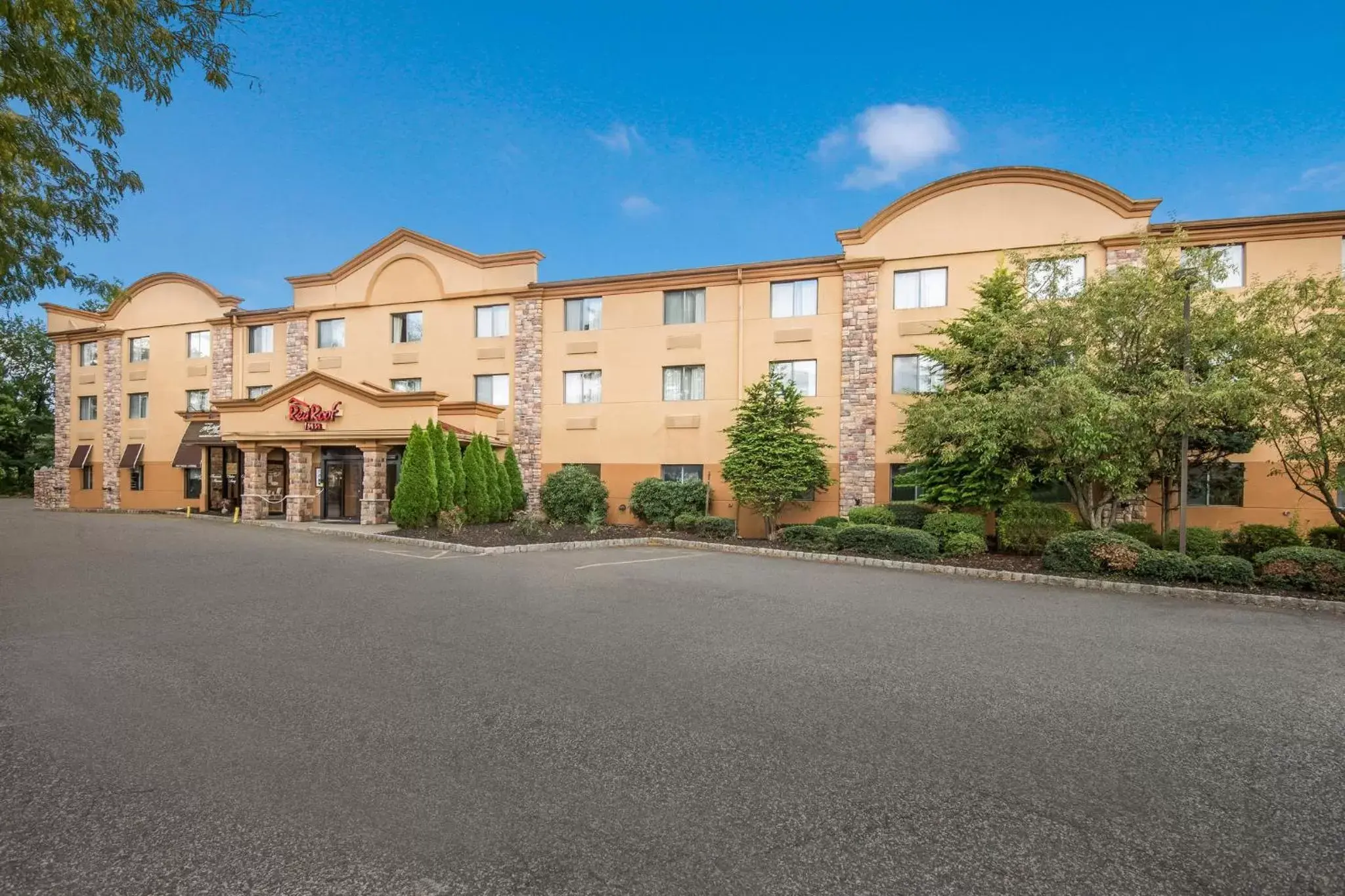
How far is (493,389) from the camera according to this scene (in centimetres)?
2395

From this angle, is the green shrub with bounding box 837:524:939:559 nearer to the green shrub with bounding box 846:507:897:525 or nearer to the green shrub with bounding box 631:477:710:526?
the green shrub with bounding box 846:507:897:525

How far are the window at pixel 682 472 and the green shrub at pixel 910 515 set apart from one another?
6345mm

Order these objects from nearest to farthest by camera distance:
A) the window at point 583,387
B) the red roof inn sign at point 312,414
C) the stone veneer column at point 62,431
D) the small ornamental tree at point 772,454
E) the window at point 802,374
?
the small ornamental tree at point 772,454, the window at point 802,374, the red roof inn sign at point 312,414, the window at point 583,387, the stone veneer column at point 62,431

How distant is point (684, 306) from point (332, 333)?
14.6m

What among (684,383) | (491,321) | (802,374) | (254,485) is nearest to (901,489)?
(802,374)

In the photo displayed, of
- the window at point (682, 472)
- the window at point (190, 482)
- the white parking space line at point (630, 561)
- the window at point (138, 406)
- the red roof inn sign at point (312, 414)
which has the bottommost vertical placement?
the white parking space line at point (630, 561)

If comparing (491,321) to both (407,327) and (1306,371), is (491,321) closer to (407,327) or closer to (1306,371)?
(407,327)

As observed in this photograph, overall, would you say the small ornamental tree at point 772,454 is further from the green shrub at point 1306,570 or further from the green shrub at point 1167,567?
the green shrub at point 1306,570

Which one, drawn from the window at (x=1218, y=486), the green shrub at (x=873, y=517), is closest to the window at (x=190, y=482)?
the green shrub at (x=873, y=517)

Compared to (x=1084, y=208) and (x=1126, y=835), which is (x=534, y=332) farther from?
(x=1126, y=835)

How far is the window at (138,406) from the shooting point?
1147 inches

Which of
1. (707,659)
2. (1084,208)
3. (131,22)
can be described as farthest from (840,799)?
(1084,208)

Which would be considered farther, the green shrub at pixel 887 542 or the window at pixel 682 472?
the window at pixel 682 472

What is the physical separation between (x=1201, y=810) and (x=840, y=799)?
6.90 feet
